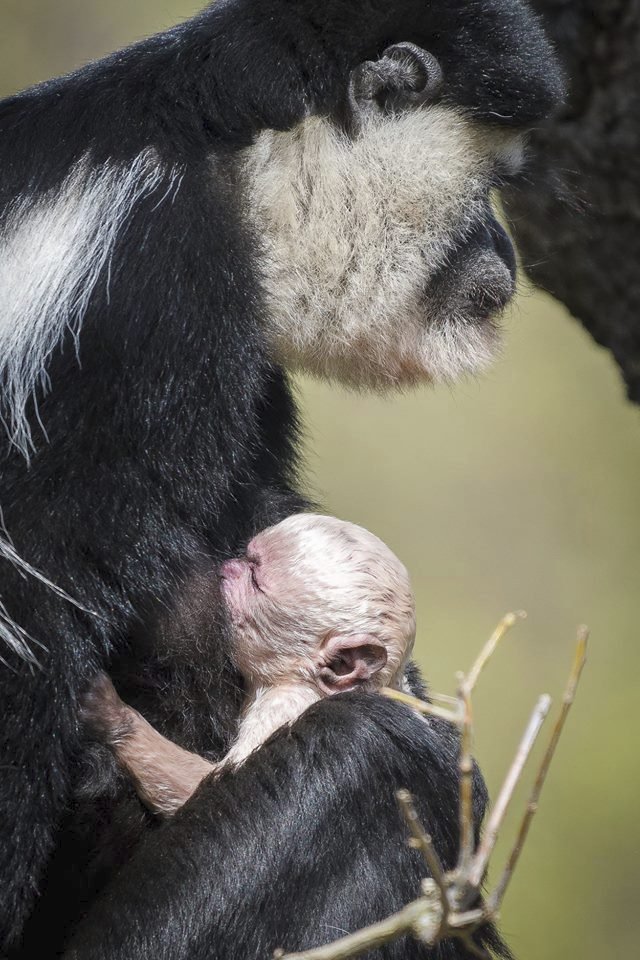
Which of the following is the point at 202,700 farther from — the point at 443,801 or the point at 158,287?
the point at 158,287

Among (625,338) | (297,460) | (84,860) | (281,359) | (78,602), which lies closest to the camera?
(78,602)

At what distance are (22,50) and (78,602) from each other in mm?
3652

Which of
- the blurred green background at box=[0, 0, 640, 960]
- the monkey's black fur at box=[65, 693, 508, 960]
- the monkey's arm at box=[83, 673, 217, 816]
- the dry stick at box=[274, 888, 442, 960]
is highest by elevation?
the dry stick at box=[274, 888, 442, 960]

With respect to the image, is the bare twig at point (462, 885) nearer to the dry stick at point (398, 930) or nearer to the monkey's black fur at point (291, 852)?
the dry stick at point (398, 930)

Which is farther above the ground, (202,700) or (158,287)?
(158,287)

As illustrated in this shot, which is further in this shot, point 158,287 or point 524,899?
point 524,899

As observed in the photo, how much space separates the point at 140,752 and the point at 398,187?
36.0 inches

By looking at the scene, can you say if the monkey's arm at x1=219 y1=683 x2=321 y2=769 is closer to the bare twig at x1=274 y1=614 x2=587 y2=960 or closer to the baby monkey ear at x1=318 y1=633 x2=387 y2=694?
the baby monkey ear at x1=318 y1=633 x2=387 y2=694

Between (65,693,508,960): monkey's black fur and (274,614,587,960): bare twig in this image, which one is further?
(65,693,508,960): monkey's black fur

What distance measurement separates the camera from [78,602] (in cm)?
156

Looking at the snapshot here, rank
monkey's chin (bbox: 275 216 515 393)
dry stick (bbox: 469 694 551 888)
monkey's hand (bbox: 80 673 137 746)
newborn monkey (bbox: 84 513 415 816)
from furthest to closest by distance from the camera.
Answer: monkey's chin (bbox: 275 216 515 393) → newborn monkey (bbox: 84 513 415 816) → monkey's hand (bbox: 80 673 137 746) → dry stick (bbox: 469 694 551 888)

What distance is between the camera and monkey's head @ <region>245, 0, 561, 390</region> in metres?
1.83

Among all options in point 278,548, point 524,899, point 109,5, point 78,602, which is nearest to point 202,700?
point 278,548

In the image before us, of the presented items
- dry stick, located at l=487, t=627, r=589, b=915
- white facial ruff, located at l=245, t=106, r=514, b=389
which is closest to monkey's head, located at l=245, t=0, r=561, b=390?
white facial ruff, located at l=245, t=106, r=514, b=389
